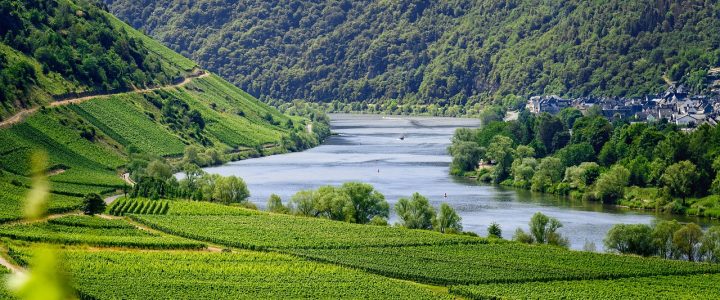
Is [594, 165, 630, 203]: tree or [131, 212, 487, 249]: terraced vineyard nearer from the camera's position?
[131, 212, 487, 249]: terraced vineyard

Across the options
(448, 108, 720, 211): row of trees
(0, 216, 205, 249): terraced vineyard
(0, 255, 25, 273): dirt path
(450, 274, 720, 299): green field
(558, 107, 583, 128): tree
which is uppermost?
(558, 107, 583, 128): tree

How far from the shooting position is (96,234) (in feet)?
241

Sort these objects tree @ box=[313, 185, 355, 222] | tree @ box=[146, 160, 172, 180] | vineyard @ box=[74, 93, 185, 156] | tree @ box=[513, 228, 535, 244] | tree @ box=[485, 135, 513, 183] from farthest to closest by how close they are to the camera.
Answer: vineyard @ box=[74, 93, 185, 156], tree @ box=[485, 135, 513, 183], tree @ box=[146, 160, 172, 180], tree @ box=[313, 185, 355, 222], tree @ box=[513, 228, 535, 244]

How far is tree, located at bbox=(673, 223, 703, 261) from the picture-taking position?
74.9 metres

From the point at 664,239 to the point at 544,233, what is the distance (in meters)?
8.58

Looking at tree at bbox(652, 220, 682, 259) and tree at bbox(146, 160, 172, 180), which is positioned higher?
tree at bbox(146, 160, 172, 180)

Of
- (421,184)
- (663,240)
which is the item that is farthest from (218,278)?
(421,184)

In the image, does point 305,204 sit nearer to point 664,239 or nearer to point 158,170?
point 158,170

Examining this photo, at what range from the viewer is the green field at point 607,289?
5703cm

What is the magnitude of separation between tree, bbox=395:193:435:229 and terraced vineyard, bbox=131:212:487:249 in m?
4.95

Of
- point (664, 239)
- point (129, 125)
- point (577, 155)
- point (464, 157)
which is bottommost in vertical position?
point (664, 239)

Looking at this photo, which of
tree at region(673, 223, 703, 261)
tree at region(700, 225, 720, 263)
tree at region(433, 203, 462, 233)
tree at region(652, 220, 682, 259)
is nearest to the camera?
tree at region(700, 225, 720, 263)

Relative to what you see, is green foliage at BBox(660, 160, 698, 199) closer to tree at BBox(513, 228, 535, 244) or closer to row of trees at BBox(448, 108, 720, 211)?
row of trees at BBox(448, 108, 720, 211)

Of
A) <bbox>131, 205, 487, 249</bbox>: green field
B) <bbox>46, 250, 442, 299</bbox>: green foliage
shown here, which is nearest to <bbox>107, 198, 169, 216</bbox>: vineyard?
<bbox>131, 205, 487, 249</bbox>: green field
